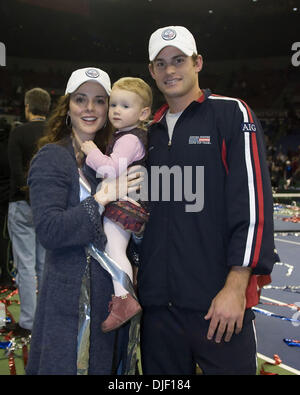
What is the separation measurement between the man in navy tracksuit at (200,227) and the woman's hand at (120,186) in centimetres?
9

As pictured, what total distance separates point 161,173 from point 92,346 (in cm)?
76

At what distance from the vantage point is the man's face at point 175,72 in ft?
5.91

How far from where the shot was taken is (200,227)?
173 centimetres

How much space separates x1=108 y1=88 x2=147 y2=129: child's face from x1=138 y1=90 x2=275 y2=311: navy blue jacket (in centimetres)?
15

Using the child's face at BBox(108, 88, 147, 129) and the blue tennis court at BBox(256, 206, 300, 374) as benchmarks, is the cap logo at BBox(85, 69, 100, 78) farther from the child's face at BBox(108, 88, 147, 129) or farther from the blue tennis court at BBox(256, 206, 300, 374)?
the blue tennis court at BBox(256, 206, 300, 374)

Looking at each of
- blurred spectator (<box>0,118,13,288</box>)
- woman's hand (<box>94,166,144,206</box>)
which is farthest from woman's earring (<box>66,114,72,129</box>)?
blurred spectator (<box>0,118,13,288</box>)

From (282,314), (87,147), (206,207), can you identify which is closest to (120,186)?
(87,147)

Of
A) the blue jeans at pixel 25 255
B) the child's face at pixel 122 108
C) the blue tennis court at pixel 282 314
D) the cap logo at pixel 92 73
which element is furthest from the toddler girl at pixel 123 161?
the blue jeans at pixel 25 255

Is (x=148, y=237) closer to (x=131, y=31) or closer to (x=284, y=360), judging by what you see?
(x=284, y=360)

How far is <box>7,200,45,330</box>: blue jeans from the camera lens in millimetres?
3711

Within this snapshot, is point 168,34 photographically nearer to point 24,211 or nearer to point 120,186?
point 120,186

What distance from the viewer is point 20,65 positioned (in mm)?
23234
